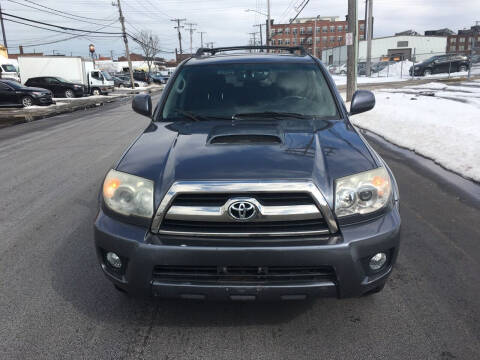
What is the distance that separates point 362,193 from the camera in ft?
7.95

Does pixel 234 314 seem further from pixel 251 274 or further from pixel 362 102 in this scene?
pixel 362 102

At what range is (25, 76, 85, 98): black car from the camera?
30312mm

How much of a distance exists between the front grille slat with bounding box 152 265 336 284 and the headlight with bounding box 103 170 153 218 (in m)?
0.35

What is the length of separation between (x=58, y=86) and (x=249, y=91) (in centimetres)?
3048

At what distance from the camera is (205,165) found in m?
2.46

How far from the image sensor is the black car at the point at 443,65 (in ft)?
116

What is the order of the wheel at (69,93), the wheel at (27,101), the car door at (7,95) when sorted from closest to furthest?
the car door at (7,95)
the wheel at (27,101)
the wheel at (69,93)

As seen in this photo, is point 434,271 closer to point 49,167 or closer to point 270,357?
point 270,357

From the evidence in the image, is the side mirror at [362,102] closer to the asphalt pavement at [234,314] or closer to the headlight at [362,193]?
the asphalt pavement at [234,314]

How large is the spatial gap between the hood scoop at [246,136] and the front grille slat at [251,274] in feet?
2.80

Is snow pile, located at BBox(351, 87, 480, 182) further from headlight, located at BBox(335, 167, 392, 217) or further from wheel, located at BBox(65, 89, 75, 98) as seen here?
wheel, located at BBox(65, 89, 75, 98)

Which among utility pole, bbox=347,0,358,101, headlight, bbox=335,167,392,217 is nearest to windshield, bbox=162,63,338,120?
headlight, bbox=335,167,392,217

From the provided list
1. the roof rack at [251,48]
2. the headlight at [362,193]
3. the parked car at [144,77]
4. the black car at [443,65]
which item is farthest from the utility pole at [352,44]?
the parked car at [144,77]

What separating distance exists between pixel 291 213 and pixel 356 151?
0.75 meters
